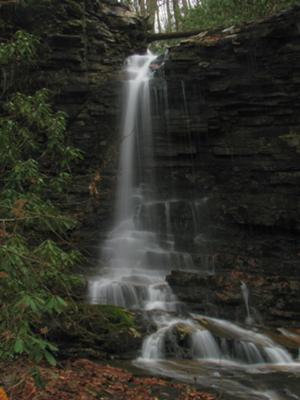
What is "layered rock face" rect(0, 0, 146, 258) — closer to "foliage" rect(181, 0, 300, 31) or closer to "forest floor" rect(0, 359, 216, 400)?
"foliage" rect(181, 0, 300, 31)

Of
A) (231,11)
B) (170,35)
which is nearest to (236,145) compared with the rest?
(170,35)

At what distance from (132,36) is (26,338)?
1532 centimetres

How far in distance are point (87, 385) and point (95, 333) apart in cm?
197

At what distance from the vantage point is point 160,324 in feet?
28.8

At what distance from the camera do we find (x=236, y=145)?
46.4 feet

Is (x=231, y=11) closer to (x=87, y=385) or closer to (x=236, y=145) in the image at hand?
(x=236, y=145)

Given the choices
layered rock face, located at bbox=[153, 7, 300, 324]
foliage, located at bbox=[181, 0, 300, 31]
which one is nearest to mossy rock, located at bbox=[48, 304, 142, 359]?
layered rock face, located at bbox=[153, 7, 300, 324]

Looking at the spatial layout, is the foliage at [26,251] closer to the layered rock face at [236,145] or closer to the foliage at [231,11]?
the layered rock face at [236,145]

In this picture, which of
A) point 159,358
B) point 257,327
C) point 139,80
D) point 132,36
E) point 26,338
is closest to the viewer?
point 26,338

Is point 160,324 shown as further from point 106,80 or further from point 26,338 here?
point 106,80

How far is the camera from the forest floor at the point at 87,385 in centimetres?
517

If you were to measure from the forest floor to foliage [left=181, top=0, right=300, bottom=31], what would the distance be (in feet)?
41.3

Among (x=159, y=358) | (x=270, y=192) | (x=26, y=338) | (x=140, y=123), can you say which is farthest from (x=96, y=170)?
(x=26, y=338)

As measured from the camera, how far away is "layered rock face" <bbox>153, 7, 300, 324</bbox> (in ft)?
42.9
